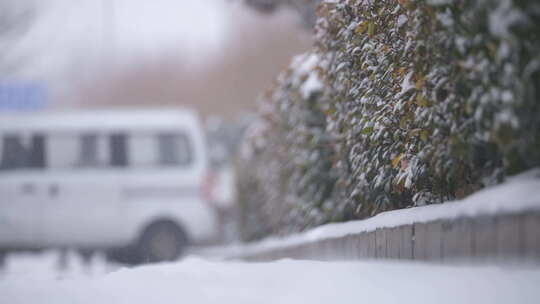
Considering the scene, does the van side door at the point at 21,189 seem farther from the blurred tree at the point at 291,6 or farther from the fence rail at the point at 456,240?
the fence rail at the point at 456,240

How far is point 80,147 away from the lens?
10375 millimetres

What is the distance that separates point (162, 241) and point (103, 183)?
3.61ft

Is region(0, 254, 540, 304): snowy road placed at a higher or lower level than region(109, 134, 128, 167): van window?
lower

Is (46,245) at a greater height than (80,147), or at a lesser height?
lesser

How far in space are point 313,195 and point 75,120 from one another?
5.68 m

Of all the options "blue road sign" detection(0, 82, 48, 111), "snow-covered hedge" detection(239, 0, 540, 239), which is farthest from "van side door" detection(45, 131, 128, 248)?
"blue road sign" detection(0, 82, 48, 111)

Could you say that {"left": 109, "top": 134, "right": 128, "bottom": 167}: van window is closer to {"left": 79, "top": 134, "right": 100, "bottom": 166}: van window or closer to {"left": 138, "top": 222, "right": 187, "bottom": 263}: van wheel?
{"left": 79, "top": 134, "right": 100, "bottom": 166}: van window

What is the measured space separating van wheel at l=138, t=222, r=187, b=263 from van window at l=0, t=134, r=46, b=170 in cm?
167

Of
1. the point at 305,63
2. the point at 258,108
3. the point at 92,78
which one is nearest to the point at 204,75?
the point at 92,78

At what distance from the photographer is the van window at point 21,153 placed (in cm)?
1023

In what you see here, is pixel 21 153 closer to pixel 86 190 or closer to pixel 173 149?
pixel 86 190

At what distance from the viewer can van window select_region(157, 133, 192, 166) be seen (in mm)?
10445

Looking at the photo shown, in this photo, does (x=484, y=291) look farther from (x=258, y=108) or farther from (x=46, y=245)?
(x=46, y=245)


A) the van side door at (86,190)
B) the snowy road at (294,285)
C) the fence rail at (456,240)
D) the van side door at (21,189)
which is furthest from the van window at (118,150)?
the fence rail at (456,240)
